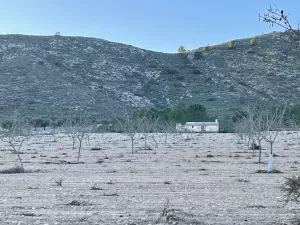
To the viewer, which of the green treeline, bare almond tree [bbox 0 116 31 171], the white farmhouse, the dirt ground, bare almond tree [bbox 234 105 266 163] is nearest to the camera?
the dirt ground

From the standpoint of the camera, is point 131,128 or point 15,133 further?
point 131,128

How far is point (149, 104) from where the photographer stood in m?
85.9

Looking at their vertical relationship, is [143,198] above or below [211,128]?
below

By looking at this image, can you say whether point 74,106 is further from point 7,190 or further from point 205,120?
point 7,190

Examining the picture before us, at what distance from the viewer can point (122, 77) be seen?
93562mm

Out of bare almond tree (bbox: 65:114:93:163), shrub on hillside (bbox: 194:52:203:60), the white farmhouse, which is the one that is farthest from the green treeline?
shrub on hillside (bbox: 194:52:203:60)

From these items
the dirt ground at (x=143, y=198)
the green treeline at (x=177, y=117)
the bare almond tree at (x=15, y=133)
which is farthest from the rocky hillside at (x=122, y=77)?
the dirt ground at (x=143, y=198)

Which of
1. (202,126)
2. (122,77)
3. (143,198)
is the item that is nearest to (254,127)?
(143,198)

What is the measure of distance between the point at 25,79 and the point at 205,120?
29.4 m

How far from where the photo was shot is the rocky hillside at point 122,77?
251 feet

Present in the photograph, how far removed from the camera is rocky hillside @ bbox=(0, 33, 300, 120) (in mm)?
76375

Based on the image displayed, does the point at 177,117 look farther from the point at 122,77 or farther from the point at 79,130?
the point at 79,130

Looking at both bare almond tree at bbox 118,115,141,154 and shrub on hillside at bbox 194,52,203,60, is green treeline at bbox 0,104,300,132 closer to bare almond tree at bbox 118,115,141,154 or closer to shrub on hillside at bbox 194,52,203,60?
bare almond tree at bbox 118,115,141,154

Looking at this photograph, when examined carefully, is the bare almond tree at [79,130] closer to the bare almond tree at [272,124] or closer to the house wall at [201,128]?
the bare almond tree at [272,124]
